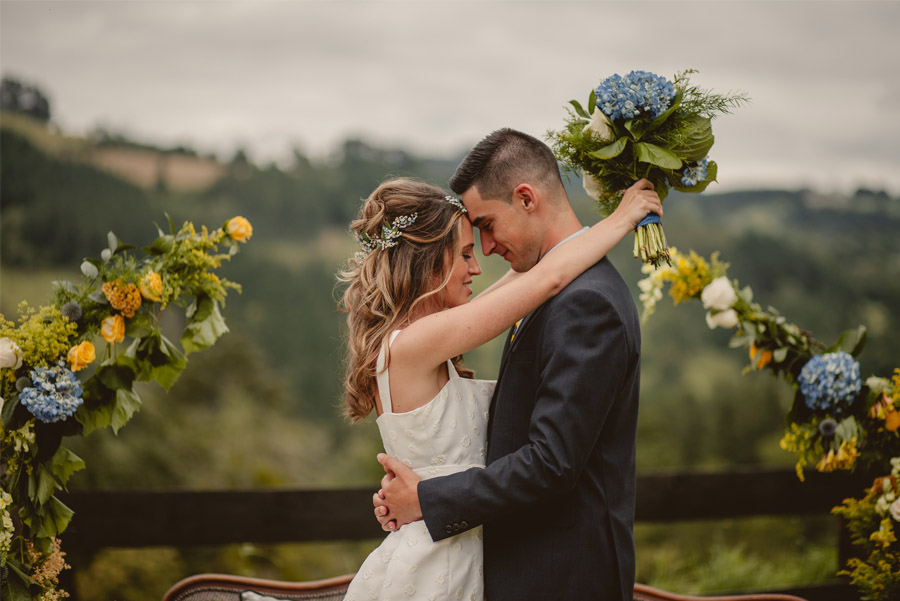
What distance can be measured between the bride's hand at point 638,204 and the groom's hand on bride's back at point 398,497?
1.19m

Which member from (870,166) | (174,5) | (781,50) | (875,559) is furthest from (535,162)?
(174,5)

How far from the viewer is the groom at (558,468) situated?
2.03 m

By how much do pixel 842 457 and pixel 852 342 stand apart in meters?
0.60

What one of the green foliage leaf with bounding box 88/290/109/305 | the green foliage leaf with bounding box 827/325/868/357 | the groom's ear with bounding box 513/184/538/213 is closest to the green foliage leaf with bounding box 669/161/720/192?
the groom's ear with bounding box 513/184/538/213

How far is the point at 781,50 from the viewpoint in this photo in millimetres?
7703

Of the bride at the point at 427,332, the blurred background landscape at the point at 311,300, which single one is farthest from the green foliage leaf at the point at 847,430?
the blurred background landscape at the point at 311,300

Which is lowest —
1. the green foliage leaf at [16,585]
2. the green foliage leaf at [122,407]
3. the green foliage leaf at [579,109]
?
the green foliage leaf at [16,585]

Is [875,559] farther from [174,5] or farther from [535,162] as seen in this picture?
[174,5]

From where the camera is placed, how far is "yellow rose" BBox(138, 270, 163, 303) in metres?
2.76

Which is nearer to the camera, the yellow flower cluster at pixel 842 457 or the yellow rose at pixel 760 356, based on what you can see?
the yellow flower cluster at pixel 842 457

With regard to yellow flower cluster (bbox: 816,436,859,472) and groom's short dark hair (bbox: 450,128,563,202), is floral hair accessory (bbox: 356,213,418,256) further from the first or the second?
yellow flower cluster (bbox: 816,436,859,472)

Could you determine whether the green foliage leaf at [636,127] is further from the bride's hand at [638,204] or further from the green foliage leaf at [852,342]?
the green foliage leaf at [852,342]

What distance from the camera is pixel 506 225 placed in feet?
8.16

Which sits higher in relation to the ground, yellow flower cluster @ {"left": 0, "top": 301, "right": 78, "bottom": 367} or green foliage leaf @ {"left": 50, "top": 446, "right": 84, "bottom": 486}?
yellow flower cluster @ {"left": 0, "top": 301, "right": 78, "bottom": 367}
